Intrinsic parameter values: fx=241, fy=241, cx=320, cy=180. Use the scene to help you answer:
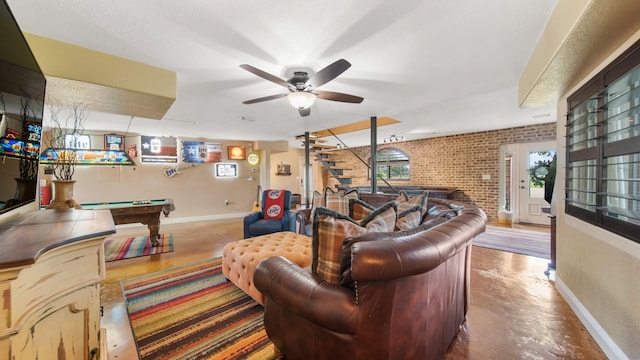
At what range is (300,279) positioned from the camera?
133 cm

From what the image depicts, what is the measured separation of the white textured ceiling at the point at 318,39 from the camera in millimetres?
1544

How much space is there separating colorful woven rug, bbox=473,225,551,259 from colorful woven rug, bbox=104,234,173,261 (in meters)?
5.27

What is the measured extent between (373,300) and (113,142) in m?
6.81

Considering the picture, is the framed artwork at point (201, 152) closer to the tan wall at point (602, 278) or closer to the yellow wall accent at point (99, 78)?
the yellow wall accent at point (99, 78)

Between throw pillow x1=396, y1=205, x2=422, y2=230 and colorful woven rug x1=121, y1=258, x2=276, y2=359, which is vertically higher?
throw pillow x1=396, y1=205, x2=422, y2=230

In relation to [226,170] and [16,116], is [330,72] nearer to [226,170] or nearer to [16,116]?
[16,116]

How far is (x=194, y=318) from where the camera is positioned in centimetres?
200

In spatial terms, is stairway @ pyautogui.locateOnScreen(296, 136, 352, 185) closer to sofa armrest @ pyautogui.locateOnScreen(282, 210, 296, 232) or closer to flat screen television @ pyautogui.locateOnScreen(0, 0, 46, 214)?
sofa armrest @ pyautogui.locateOnScreen(282, 210, 296, 232)

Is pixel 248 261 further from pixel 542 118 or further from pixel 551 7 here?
pixel 542 118

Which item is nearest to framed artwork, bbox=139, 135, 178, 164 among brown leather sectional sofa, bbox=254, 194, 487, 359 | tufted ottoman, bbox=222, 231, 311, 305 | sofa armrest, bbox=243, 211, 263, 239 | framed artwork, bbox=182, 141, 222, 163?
framed artwork, bbox=182, 141, 222, 163

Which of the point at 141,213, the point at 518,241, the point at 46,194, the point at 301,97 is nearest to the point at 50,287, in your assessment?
the point at 301,97

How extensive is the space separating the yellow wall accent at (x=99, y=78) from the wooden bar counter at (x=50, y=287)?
141cm

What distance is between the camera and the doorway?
5.31m

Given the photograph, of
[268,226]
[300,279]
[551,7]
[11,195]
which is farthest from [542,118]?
[11,195]
